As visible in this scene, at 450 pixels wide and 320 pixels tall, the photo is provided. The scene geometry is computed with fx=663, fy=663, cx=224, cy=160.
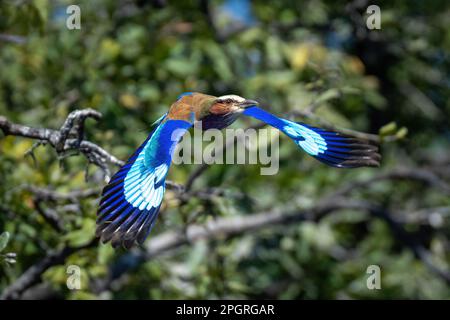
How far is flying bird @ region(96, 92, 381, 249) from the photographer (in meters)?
1.37

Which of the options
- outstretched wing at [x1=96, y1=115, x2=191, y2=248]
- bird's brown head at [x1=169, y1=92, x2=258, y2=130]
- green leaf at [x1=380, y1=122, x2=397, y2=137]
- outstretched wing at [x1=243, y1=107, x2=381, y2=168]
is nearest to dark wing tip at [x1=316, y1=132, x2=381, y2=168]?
outstretched wing at [x1=243, y1=107, x2=381, y2=168]

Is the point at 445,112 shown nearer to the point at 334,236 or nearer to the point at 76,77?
the point at 334,236

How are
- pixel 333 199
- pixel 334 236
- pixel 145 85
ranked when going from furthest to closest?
pixel 334 236
pixel 333 199
pixel 145 85

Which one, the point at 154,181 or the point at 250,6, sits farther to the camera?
the point at 250,6

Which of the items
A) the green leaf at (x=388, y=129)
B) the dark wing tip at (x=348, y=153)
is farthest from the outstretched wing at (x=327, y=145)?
the green leaf at (x=388, y=129)

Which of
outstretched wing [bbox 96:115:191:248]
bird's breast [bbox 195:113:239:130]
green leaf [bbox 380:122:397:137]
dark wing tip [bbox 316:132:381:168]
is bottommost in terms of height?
outstretched wing [bbox 96:115:191:248]

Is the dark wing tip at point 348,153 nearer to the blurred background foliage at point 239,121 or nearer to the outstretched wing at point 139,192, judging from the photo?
the outstretched wing at point 139,192

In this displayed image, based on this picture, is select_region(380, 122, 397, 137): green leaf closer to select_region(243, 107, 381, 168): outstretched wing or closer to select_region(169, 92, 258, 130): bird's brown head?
select_region(243, 107, 381, 168): outstretched wing

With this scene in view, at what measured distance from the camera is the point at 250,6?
356 cm

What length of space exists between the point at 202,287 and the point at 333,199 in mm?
1027

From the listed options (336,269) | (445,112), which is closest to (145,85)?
(336,269)

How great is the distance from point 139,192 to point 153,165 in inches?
2.8

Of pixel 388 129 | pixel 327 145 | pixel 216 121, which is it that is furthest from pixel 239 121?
pixel 216 121
